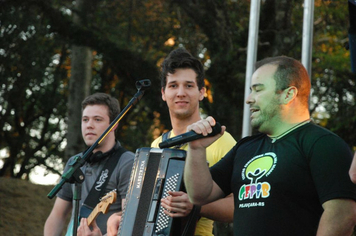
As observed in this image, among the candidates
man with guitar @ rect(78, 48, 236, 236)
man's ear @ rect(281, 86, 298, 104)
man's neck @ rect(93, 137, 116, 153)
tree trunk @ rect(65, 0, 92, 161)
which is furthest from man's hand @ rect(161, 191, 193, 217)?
tree trunk @ rect(65, 0, 92, 161)

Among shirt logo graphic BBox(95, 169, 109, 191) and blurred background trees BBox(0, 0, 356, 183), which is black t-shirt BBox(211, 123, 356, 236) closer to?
shirt logo graphic BBox(95, 169, 109, 191)

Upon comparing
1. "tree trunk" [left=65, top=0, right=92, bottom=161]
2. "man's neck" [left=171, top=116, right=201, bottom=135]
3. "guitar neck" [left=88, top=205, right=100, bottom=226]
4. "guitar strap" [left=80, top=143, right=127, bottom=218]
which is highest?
"tree trunk" [left=65, top=0, right=92, bottom=161]

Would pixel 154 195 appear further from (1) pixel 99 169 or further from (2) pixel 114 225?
(1) pixel 99 169

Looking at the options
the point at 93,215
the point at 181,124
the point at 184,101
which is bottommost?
the point at 93,215

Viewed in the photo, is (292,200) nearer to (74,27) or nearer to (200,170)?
(200,170)

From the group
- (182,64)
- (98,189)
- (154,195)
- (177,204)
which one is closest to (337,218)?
(177,204)

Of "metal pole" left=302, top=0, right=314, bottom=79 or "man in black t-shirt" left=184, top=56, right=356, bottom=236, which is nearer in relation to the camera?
"man in black t-shirt" left=184, top=56, right=356, bottom=236

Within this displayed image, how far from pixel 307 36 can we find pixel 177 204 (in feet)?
11.0

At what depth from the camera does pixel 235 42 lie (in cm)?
1139

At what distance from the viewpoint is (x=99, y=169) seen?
4.62 meters

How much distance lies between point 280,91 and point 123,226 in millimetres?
1368

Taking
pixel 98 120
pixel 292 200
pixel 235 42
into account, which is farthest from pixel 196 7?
pixel 292 200

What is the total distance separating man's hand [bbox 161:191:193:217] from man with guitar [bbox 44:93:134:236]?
38.1 inches

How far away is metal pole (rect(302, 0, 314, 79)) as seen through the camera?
595 cm
